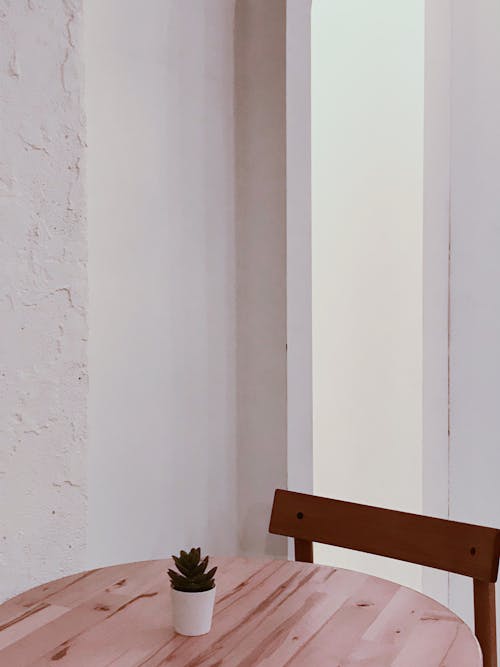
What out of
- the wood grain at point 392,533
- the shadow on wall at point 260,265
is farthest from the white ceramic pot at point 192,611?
the shadow on wall at point 260,265

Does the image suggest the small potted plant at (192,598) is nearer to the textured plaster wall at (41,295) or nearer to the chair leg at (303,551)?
the textured plaster wall at (41,295)

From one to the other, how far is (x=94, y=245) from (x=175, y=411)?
44 cm

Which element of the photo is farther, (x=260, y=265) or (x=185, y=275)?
(x=260, y=265)

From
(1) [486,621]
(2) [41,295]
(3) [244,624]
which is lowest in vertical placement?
(1) [486,621]

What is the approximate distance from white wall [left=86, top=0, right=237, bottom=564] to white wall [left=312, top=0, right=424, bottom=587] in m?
1.06

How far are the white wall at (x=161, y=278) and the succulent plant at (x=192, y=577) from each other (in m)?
0.53

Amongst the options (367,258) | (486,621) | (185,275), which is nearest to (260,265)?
(185,275)

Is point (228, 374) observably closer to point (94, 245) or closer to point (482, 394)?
point (94, 245)

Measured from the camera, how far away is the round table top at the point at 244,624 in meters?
1.14

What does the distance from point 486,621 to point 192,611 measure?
2.01 feet

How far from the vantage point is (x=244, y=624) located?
1.25m

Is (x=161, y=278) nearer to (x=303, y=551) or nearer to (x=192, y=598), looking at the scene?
(x=303, y=551)

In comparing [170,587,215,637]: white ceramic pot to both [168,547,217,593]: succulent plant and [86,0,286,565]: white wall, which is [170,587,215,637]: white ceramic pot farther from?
[86,0,286,565]: white wall

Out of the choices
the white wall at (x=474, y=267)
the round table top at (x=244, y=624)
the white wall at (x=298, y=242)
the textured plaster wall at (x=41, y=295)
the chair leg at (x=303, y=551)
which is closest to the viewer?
the round table top at (x=244, y=624)
